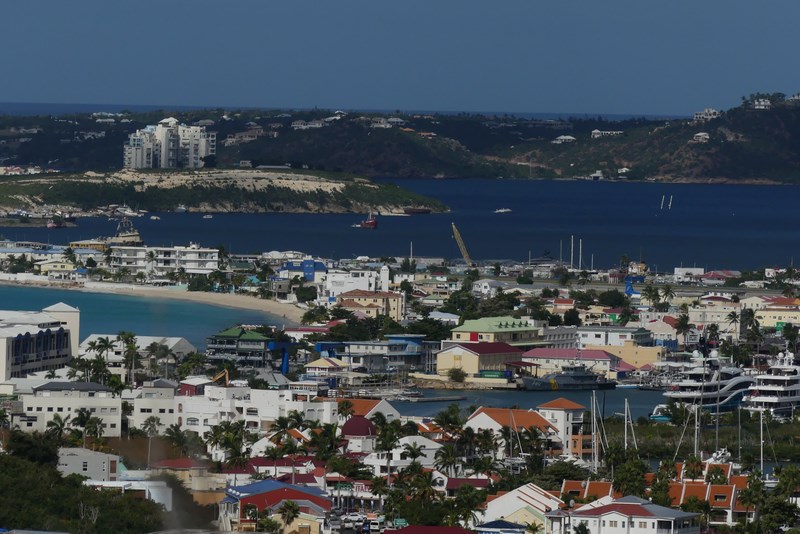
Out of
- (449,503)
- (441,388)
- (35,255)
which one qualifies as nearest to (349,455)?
(449,503)

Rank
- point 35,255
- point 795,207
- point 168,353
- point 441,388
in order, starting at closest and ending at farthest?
point 168,353 < point 441,388 < point 35,255 < point 795,207

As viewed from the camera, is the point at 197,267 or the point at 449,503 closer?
the point at 449,503

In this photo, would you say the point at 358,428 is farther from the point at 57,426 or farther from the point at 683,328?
the point at 683,328

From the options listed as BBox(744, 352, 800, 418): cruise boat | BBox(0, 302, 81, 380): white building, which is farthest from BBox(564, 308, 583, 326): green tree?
BBox(0, 302, 81, 380): white building

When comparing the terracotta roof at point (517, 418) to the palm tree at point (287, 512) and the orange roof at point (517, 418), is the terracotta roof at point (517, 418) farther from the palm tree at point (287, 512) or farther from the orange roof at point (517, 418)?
the palm tree at point (287, 512)

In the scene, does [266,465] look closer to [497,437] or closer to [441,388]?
[497,437]

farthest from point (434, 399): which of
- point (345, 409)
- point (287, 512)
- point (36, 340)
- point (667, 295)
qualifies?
point (287, 512)

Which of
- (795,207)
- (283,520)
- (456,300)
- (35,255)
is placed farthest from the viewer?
(795,207)
